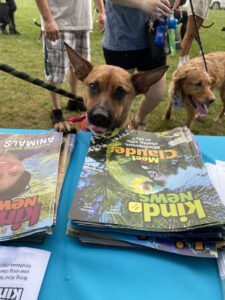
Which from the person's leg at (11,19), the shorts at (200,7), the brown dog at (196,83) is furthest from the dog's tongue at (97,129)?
the person's leg at (11,19)

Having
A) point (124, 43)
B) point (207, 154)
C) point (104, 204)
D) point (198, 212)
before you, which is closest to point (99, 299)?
point (104, 204)

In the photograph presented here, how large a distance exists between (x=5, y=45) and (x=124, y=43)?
566 cm

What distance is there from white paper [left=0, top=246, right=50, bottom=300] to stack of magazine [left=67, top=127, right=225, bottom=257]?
5.2 inches

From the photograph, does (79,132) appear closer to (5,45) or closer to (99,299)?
(99,299)

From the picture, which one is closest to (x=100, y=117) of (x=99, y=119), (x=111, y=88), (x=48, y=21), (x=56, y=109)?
(x=99, y=119)

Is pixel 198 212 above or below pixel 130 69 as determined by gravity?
below

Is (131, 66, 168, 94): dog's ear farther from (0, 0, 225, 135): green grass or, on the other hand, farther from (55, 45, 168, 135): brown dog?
(0, 0, 225, 135): green grass

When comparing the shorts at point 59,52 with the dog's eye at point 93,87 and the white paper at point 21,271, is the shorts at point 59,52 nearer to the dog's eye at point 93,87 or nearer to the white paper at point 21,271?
the dog's eye at point 93,87

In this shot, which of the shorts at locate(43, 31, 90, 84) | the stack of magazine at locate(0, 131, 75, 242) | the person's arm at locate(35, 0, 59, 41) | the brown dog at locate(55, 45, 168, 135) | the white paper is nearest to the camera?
the white paper

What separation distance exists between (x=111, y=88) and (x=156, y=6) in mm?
558

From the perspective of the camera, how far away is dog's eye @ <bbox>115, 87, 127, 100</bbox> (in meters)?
1.88

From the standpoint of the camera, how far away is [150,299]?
0.83 metres

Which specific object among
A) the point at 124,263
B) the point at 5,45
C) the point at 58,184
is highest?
the point at 5,45

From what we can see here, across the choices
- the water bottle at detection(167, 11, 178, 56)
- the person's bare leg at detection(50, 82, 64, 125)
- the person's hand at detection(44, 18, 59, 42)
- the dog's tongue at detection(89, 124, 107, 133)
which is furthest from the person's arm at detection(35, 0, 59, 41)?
the dog's tongue at detection(89, 124, 107, 133)
